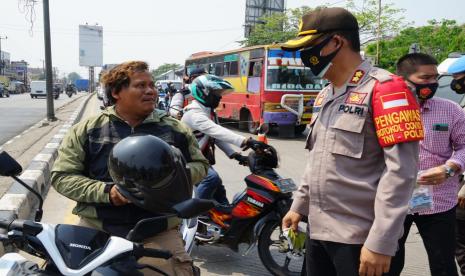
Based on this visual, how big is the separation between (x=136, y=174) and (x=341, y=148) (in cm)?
→ 80

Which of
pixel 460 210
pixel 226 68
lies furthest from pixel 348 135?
pixel 226 68

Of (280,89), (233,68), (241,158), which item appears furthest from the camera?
(233,68)

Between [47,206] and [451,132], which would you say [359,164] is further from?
[47,206]

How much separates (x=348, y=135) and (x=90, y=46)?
223 feet

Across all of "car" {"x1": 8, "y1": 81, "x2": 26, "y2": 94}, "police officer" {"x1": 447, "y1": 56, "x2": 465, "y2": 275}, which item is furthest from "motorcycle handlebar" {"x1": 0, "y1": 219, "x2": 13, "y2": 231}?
"car" {"x1": 8, "y1": 81, "x2": 26, "y2": 94}

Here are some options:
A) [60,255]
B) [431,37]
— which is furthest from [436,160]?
[431,37]

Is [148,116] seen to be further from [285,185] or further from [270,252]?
[270,252]

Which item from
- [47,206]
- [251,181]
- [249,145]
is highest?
[249,145]

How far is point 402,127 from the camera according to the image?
5.56 ft

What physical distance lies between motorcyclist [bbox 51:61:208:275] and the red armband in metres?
1.06

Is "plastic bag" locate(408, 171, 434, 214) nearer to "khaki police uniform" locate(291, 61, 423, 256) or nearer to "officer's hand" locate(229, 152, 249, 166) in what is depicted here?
"khaki police uniform" locate(291, 61, 423, 256)

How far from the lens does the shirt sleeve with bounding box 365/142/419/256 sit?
1.71 metres

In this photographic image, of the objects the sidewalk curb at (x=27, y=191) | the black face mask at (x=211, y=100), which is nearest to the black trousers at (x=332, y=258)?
the black face mask at (x=211, y=100)

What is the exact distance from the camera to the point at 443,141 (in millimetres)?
2752
